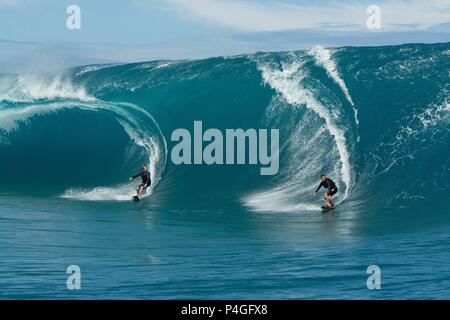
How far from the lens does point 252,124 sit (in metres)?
20.3

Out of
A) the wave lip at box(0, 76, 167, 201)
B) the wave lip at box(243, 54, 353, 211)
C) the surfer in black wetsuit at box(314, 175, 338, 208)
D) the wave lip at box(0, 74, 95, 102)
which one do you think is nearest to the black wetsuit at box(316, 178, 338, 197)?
the surfer in black wetsuit at box(314, 175, 338, 208)

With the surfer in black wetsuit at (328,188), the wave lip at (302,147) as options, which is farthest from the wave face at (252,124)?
the surfer in black wetsuit at (328,188)

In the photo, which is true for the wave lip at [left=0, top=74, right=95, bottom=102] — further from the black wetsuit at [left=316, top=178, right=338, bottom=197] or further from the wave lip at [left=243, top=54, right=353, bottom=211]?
the black wetsuit at [left=316, top=178, right=338, bottom=197]

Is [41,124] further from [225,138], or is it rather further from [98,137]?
[225,138]

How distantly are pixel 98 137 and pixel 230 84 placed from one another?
3638 mm

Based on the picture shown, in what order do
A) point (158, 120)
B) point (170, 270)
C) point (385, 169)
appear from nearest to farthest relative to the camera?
point (170, 270), point (385, 169), point (158, 120)

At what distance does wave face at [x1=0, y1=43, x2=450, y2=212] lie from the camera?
17344 millimetres

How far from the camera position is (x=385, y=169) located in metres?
17.3

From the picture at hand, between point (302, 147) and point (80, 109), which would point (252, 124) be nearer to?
point (302, 147)

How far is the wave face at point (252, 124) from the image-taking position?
683 inches

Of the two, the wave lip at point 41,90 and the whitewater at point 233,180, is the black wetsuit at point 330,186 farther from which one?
the wave lip at point 41,90

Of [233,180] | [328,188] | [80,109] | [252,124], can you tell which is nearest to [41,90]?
[80,109]

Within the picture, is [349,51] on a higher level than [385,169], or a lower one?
higher
